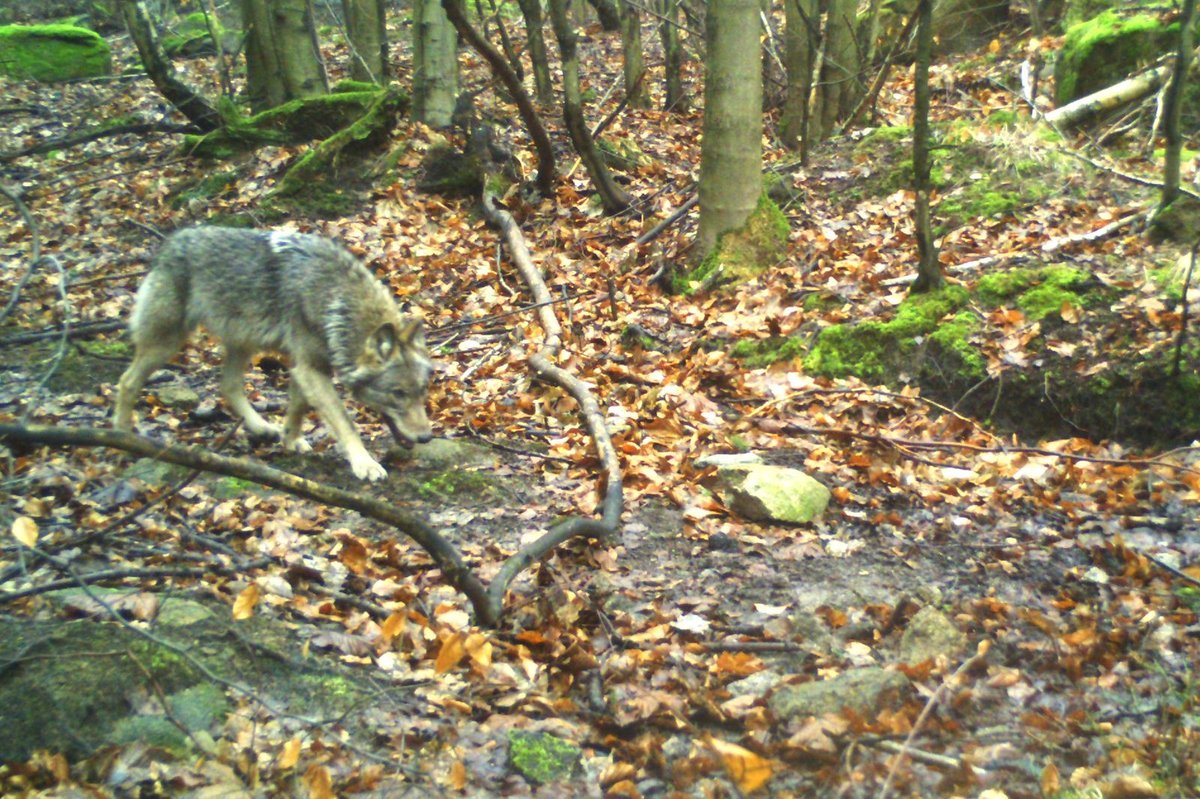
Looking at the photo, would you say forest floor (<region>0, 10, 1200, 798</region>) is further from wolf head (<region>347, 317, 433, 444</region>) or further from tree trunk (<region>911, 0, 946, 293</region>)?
tree trunk (<region>911, 0, 946, 293</region>)

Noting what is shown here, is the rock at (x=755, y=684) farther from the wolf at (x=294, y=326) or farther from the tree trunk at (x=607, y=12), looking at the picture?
the tree trunk at (x=607, y=12)

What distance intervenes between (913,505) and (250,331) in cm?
539

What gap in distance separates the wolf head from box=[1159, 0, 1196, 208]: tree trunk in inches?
258

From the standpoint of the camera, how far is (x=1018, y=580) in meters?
5.38

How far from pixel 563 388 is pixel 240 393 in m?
2.81

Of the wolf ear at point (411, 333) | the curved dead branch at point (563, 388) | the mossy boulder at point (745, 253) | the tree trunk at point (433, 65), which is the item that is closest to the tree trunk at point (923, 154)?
the mossy boulder at point (745, 253)

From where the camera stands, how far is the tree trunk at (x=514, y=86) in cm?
1063

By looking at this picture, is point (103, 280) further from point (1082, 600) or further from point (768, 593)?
point (1082, 600)

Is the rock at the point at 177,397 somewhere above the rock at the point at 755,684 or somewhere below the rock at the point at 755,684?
above

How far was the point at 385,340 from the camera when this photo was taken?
22.7ft

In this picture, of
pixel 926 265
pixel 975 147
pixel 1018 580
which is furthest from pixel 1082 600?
pixel 975 147

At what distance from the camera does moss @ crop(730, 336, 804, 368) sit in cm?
845

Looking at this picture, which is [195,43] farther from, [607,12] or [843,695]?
[843,695]

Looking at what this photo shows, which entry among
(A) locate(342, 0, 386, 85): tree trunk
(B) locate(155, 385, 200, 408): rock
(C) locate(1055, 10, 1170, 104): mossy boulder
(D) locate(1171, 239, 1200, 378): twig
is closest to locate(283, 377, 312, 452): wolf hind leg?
(B) locate(155, 385, 200, 408): rock
